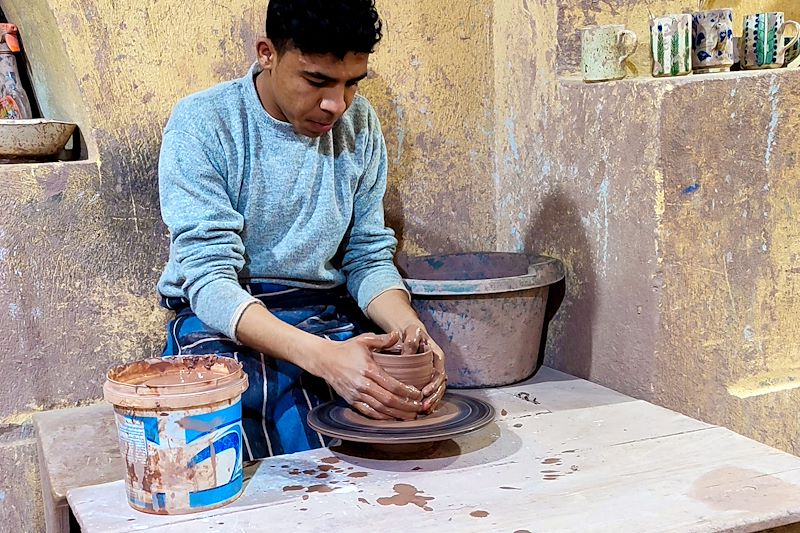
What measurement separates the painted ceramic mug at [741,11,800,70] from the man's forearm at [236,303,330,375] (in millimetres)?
1464

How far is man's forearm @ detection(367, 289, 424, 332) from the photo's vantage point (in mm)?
2275

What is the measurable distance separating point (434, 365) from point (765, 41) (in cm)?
133

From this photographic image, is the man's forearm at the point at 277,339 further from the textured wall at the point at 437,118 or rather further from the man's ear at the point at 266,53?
the textured wall at the point at 437,118

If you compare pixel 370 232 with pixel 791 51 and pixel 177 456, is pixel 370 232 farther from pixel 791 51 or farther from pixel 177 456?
pixel 791 51

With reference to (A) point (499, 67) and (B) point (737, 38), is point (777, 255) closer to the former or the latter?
(B) point (737, 38)

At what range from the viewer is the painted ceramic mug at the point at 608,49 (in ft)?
8.00

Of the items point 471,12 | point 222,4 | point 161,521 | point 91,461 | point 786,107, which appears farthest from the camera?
point 471,12

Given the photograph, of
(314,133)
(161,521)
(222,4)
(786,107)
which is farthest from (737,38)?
(161,521)

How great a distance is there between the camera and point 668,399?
95.4 inches

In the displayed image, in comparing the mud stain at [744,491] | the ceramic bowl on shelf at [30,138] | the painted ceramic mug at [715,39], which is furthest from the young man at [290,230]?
the painted ceramic mug at [715,39]

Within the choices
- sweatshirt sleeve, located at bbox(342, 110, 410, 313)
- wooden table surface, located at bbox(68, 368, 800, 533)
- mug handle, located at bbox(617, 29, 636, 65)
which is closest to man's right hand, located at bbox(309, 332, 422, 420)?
wooden table surface, located at bbox(68, 368, 800, 533)

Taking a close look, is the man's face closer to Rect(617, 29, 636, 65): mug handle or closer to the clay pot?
the clay pot

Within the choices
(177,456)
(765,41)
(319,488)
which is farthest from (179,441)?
(765,41)

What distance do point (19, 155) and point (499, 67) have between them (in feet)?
4.90
